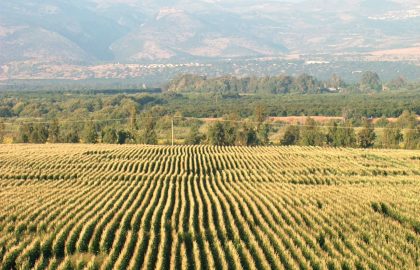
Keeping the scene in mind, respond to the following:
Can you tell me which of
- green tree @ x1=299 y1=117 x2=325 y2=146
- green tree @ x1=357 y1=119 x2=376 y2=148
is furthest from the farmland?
green tree @ x1=357 y1=119 x2=376 y2=148

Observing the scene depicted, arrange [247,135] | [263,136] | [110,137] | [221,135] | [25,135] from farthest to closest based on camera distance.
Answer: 1. [263,136]
2. [221,135]
3. [247,135]
4. [25,135]
5. [110,137]

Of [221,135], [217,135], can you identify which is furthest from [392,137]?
[217,135]

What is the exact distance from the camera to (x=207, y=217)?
2788cm

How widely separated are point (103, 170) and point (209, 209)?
20497mm

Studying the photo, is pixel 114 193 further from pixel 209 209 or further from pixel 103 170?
pixel 103 170

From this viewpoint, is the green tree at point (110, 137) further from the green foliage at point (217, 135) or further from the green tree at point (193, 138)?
the green foliage at point (217, 135)

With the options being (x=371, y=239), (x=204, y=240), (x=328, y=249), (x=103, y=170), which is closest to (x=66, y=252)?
(x=204, y=240)

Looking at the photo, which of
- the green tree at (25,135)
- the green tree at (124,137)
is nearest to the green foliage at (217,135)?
the green tree at (124,137)

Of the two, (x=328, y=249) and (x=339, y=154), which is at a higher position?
(x=328, y=249)

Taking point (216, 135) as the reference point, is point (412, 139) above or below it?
above

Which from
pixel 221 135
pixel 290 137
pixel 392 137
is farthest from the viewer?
pixel 221 135

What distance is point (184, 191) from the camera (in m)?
36.8

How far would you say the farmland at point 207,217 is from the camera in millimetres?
20688

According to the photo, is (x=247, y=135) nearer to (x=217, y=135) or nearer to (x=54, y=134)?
(x=217, y=135)
